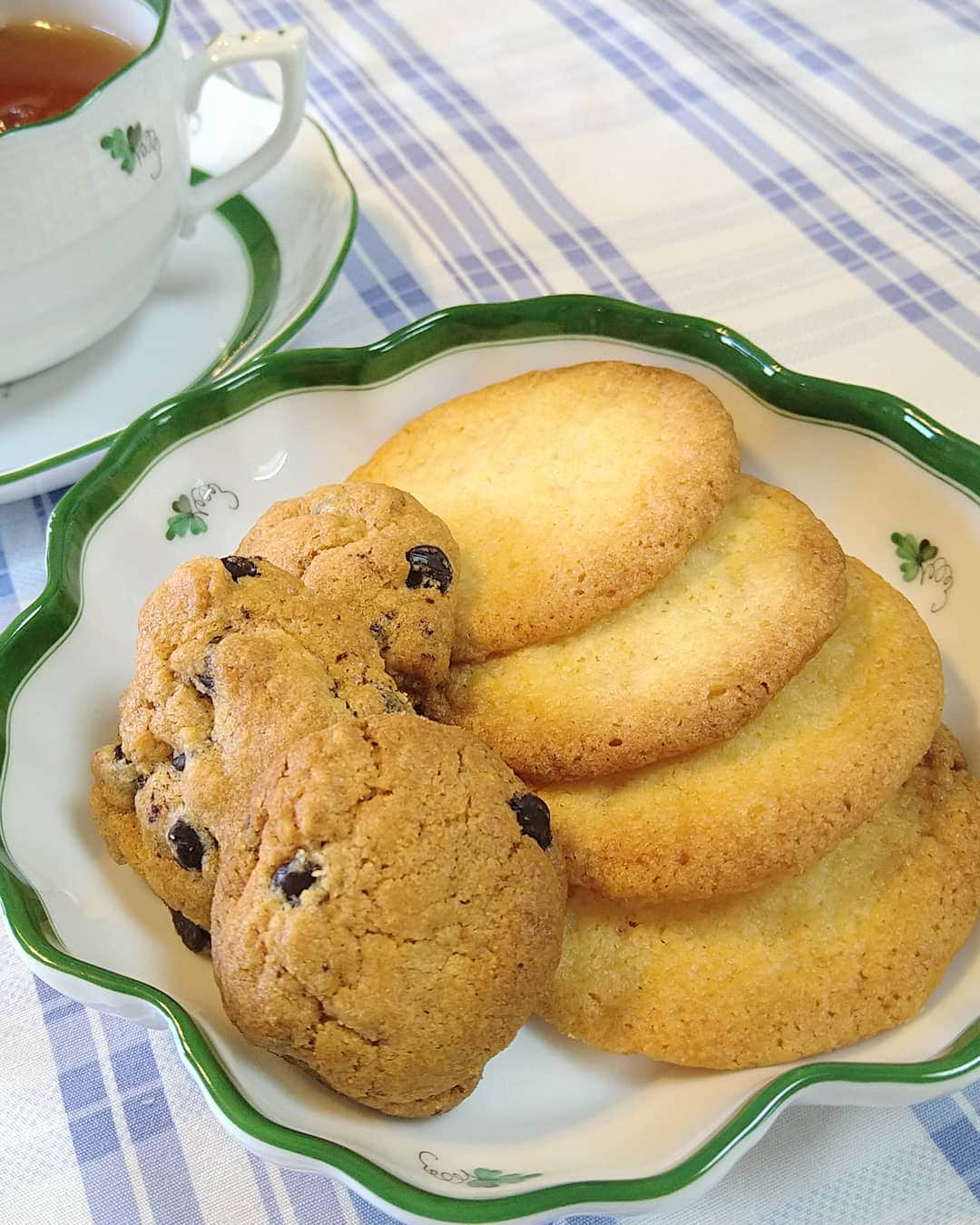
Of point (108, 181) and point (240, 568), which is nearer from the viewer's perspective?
point (240, 568)

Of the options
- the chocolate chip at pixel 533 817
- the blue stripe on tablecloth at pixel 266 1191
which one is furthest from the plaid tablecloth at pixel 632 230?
the chocolate chip at pixel 533 817

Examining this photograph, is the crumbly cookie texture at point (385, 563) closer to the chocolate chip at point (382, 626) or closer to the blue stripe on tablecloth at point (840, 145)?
the chocolate chip at point (382, 626)

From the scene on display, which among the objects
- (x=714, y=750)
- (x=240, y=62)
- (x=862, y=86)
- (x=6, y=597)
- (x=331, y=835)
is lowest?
(x=6, y=597)

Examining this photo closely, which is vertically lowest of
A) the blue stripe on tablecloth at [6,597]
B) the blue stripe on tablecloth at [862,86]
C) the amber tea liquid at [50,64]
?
the blue stripe on tablecloth at [6,597]

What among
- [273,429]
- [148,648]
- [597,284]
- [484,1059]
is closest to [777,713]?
[484,1059]

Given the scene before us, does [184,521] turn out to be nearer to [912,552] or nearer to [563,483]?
[563,483]

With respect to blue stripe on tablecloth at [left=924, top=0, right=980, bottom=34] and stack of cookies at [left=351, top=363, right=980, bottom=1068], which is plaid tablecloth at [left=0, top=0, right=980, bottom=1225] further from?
stack of cookies at [left=351, top=363, right=980, bottom=1068]

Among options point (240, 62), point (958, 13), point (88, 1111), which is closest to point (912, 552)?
point (88, 1111)
